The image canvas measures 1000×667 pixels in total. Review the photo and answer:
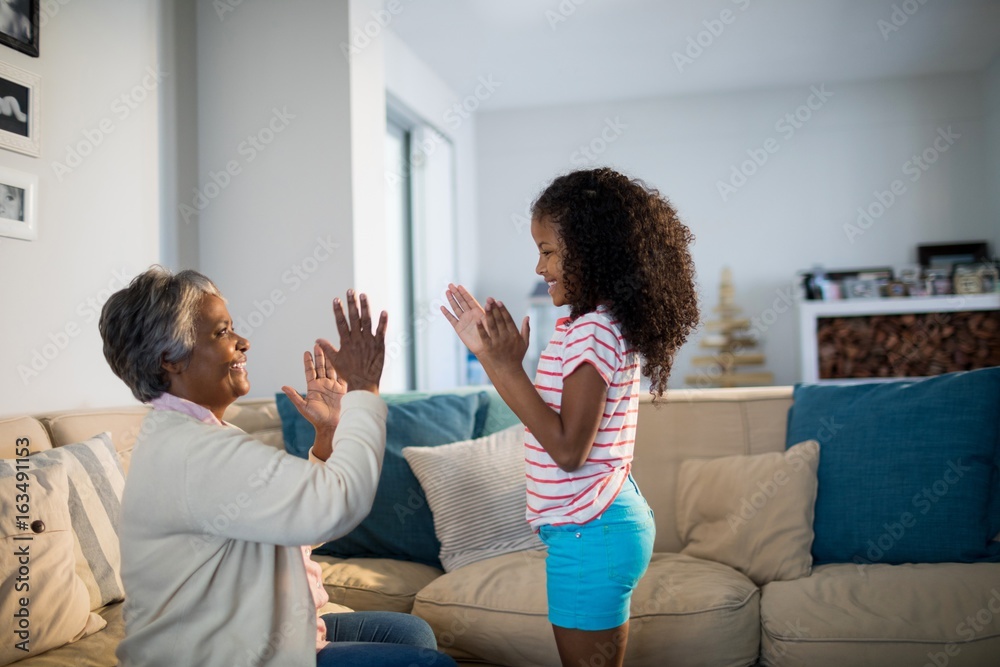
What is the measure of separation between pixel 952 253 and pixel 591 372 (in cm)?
588

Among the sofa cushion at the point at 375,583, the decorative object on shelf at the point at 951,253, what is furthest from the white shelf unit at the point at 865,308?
the sofa cushion at the point at 375,583

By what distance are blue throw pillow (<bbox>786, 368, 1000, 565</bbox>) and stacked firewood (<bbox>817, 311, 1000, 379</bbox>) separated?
3847 millimetres

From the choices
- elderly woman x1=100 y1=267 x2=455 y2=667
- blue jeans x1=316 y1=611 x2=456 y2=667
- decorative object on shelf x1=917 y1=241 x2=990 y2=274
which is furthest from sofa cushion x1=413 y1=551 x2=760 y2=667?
decorative object on shelf x1=917 y1=241 x2=990 y2=274

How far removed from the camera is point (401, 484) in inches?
92.4

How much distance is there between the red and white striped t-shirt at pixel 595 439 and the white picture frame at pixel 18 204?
1.73 metres

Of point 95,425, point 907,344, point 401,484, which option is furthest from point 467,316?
point 907,344

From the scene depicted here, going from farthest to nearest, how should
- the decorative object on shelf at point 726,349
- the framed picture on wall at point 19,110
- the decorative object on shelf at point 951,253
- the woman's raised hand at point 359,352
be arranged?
the decorative object on shelf at point 726,349 < the decorative object on shelf at point 951,253 < the framed picture on wall at point 19,110 < the woman's raised hand at point 359,352

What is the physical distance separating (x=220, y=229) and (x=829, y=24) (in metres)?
4.00

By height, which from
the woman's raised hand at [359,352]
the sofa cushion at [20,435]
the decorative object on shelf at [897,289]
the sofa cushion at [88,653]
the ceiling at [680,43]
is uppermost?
the ceiling at [680,43]

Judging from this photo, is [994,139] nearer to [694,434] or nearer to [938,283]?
[938,283]

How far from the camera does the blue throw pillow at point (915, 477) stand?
6.78 ft

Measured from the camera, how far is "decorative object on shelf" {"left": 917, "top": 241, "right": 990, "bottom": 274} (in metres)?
6.10

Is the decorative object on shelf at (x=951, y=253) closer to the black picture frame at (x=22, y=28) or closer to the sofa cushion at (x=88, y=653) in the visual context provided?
the black picture frame at (x=22, y=28)

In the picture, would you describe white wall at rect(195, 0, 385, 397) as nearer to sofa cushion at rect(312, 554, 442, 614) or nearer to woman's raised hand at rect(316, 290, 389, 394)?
sofa cushion at rect(312, 554, 442, 614)
